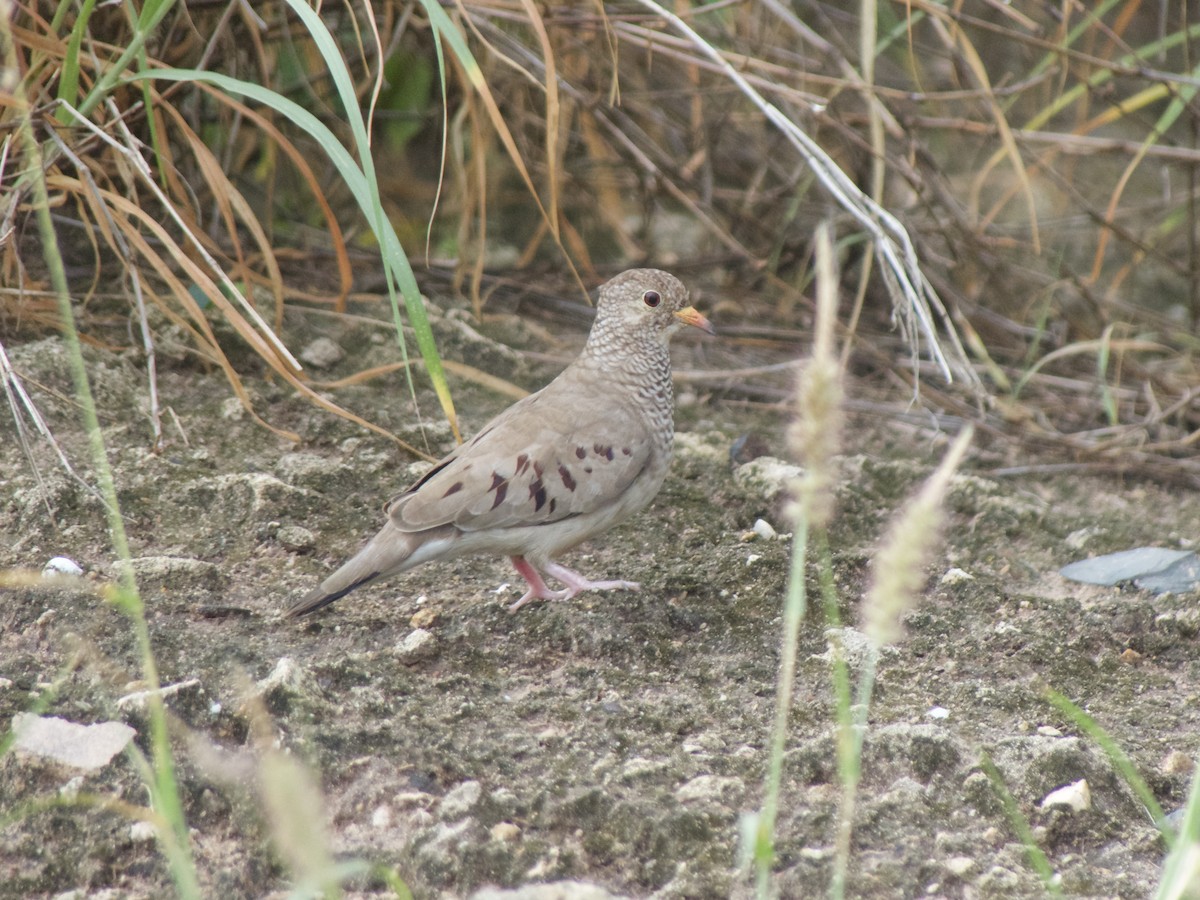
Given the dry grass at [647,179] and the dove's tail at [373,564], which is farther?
the dry grass at [647,179]

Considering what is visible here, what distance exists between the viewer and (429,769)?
7.96 ft

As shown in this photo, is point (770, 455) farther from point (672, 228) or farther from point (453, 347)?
point (672, 228)

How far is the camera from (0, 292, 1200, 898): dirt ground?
7.37 ft

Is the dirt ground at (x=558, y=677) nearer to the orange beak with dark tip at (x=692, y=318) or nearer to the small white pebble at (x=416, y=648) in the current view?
the small white pebble at (x=416, y=648)

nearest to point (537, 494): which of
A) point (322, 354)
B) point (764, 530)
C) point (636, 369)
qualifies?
point (636, 369)

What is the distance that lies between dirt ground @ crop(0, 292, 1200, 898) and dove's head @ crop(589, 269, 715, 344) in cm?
49

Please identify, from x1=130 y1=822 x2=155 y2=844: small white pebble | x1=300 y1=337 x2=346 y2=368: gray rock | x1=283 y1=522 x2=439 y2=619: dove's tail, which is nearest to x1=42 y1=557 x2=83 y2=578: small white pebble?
x1=283 y1=522 x2=439 y2=619: dove's tail

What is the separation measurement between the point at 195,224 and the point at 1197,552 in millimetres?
2939

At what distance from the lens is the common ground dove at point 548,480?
9.94ft

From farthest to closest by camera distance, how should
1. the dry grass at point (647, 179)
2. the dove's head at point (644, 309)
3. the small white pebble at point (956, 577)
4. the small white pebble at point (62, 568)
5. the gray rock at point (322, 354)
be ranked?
the gray rock at point (322, 354)
the dove's head at point (644, 309)
the dry grass at point (647, 179)
the small white pebble at point (956, 577)
the small white pebble at point (62, 568)

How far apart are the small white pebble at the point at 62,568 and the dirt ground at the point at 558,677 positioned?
4cm

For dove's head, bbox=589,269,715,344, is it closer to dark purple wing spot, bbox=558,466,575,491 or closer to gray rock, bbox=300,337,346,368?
dark purple wing spot, bbox=558,466,575,491

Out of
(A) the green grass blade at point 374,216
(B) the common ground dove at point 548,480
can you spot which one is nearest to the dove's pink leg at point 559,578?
(B) the common ground dove at point 548,480

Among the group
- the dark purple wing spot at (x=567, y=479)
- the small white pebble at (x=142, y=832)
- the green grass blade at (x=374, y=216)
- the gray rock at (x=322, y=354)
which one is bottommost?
the small white pebble at (x=142, y=832)
